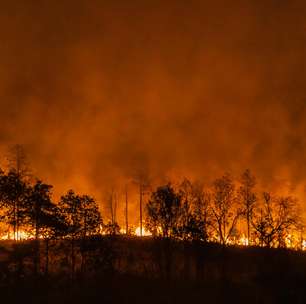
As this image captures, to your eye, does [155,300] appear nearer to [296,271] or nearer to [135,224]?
[296,271]

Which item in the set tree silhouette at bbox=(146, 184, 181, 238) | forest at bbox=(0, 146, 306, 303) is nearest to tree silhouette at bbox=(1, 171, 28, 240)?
forest at bbox=(0, 146, 306, 303)

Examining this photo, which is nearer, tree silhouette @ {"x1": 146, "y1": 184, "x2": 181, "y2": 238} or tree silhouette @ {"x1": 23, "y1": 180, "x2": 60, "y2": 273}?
tree silhouette @ {"x1": 23, "y1": 180, "x2": 60, "y2": 273}

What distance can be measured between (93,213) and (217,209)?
1961 cm

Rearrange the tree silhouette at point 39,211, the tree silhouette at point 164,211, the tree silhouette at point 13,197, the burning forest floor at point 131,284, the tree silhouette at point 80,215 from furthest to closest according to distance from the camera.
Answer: the tree silhouette at point 164,211 < the tree silhouette at point 80,215 < the tree silhouette at point 39,211 < the tree silhouette at point 13,197 < the burning forest floor at point 131,284

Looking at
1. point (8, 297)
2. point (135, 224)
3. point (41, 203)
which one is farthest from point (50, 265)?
point (135, 224)

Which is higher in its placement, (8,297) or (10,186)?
(10,186)

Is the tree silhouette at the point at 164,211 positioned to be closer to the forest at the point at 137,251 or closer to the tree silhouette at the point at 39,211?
the forest at the point at 137,251

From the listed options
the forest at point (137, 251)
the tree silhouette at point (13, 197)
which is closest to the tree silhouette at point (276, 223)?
the forest at point (137, 251)

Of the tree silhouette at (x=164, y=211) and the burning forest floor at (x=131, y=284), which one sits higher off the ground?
the tree silhouette at (x=164, y=211)

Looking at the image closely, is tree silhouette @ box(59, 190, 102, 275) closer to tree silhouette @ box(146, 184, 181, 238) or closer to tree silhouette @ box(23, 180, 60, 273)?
tree silhouette @ box(23, 180, 60, 273)

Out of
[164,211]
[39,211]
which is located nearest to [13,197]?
[39,211]

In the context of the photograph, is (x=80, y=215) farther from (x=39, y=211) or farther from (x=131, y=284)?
(x=131, y=284)

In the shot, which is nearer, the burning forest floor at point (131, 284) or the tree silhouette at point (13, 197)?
the burning forest floor at point (131, 284)

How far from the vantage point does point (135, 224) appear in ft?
228
